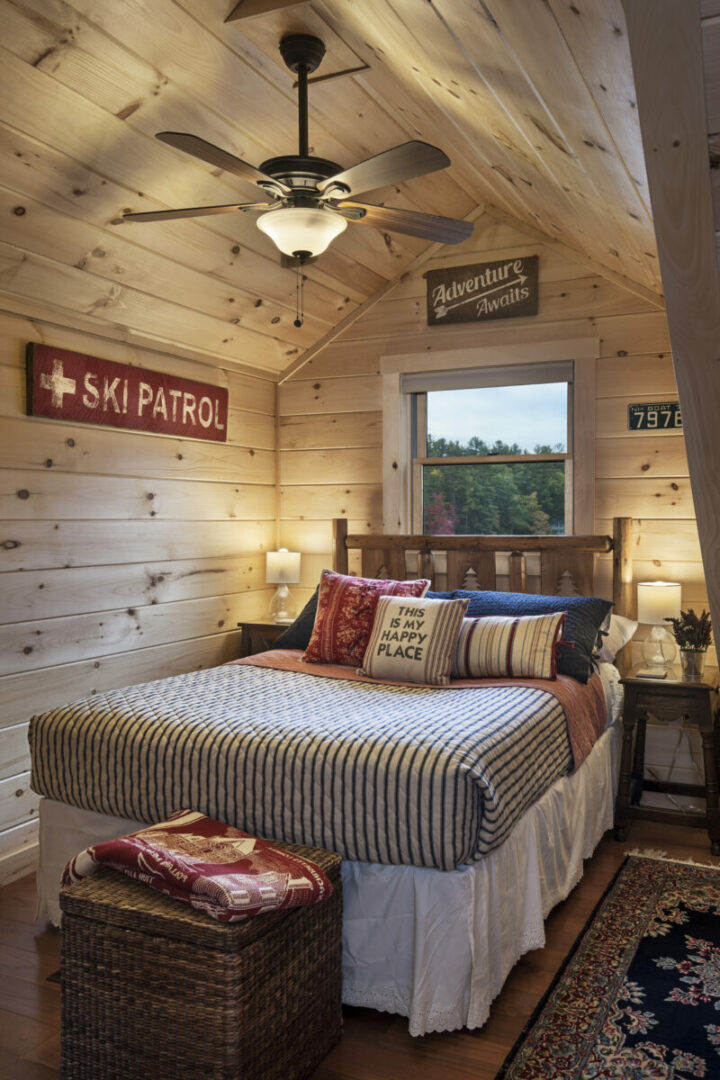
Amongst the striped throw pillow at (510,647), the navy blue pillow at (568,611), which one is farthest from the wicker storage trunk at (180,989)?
the navy blue pillow at (568,611)

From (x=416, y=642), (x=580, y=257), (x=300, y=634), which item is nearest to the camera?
(x=416, y=642)

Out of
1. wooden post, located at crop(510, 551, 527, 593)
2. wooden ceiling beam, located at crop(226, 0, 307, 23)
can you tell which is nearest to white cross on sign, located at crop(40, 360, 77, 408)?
wooden ceiling beam, located at crop(226, 0, 307, 23)

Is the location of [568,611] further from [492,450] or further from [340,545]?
[340,545]

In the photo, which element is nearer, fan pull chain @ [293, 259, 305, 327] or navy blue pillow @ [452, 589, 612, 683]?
navy blue pillow @ [452, 589, 612, 683]

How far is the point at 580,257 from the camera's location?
4066mm

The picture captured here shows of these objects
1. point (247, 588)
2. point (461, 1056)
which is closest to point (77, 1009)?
point (461, 1056)

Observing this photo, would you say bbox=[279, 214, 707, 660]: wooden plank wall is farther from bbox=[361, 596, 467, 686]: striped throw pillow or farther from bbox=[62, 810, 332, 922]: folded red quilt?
bbox=[62, 810, 332, 922]: folded red quilt

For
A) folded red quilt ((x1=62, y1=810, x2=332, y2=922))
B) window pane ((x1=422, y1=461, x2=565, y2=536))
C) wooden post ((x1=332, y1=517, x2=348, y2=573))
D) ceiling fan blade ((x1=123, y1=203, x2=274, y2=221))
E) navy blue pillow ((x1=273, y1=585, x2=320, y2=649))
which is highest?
ceiling fan blade ((x1=123, y1=203, x2=274, y2=221))

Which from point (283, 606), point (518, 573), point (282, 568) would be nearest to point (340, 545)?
point (282, 568)

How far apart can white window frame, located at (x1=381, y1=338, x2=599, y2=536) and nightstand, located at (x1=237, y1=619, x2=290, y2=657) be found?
759 mm

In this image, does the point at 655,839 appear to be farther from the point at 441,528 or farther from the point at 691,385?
the point at 691,385

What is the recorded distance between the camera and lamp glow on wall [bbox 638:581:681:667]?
366 centimetres

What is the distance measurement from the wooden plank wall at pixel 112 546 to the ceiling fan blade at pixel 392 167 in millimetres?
1481

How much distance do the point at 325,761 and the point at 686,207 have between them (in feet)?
5.17
